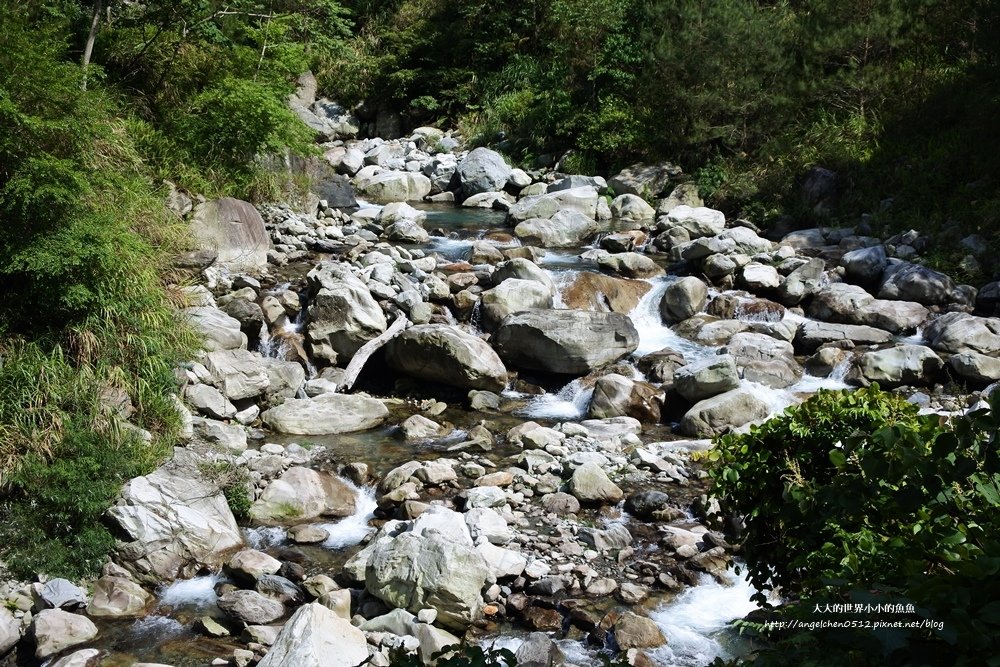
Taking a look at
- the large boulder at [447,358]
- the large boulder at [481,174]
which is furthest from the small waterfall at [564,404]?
the large boulder at [481,174]

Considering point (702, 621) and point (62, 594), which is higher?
point (62, 594)

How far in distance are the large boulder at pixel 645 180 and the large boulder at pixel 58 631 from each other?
52.1 feet

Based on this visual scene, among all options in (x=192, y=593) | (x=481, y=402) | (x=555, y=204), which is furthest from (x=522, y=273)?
(x=192, y=593)

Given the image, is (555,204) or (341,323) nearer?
(341,323)

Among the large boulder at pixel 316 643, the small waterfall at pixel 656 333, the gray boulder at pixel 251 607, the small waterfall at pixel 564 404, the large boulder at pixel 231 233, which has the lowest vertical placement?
the small waterfall at pixel 564 404

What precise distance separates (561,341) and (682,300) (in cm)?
291

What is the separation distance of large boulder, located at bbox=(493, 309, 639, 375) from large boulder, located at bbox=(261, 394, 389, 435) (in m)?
2.28

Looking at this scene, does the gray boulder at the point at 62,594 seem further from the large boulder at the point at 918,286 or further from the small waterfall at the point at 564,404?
the large boulder at the point at 918,286

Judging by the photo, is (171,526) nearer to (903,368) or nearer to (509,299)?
(509,299)

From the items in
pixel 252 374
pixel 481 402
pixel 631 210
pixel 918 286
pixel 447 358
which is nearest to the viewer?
pixel 252 374

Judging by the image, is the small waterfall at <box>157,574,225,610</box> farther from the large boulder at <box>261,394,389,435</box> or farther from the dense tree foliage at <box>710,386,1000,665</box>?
the dense tree foliage at <box>710,386,1000,665</box>

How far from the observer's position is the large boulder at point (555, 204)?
17.6m

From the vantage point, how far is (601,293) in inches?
Answer: 530

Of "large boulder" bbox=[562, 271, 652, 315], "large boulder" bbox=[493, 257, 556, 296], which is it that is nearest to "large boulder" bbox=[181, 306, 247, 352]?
"large boulder" bbox=[493, 257, 556, 296]
